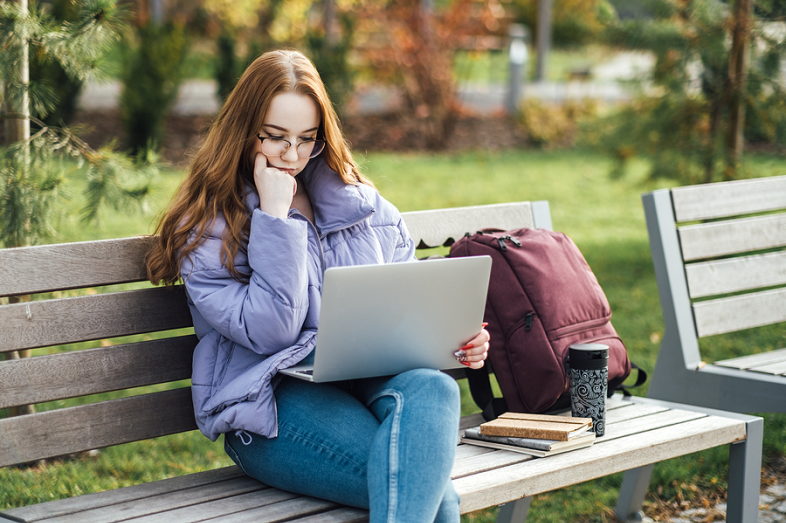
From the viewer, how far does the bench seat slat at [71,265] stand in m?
2.10

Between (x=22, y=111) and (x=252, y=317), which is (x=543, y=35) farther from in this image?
(x=252, y=317)

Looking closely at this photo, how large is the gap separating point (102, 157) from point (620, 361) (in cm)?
202

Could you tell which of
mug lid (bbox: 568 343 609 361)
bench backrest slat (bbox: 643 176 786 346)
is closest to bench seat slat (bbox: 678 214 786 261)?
bench backrest slat (bbox: 643 176 786 346)

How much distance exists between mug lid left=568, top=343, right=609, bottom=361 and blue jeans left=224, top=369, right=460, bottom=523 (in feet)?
1.58

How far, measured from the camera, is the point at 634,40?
5902mm

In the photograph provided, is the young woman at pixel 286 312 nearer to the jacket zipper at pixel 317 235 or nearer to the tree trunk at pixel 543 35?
the jacket zipper at pixel 317 235

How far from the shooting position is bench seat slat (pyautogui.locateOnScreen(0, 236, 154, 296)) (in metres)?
2.10

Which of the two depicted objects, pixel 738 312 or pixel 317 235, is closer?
pixel 317 235

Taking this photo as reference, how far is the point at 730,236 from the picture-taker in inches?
130

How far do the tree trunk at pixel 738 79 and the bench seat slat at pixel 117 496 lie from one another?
15.4 ft

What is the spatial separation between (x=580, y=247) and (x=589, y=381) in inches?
185

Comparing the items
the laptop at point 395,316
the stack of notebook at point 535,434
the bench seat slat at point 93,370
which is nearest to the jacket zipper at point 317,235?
the laptop at point 395,316

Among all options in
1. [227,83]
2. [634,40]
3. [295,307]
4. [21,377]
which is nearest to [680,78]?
[634,40]

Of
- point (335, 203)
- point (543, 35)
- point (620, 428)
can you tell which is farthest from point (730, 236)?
point (543, 35)
